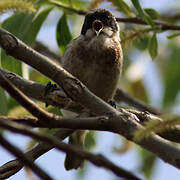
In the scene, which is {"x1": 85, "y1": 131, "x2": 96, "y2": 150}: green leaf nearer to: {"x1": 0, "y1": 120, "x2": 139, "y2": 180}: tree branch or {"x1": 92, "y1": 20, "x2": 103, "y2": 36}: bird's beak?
{"x1": 92, "y1": 20, "x2": 103, "y2": 36}: bird's beak

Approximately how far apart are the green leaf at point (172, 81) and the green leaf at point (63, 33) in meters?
1.12

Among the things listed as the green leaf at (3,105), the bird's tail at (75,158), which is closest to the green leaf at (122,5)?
the green leaf at (3,105)

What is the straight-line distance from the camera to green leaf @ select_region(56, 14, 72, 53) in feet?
13.7

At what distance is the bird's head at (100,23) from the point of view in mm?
4180

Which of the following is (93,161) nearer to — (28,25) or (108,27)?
(28,25)

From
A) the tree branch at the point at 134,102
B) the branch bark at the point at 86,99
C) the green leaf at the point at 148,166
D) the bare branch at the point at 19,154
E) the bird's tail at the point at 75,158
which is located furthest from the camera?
the green leaf at the point at 148,166

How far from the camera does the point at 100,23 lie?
425 centimetres

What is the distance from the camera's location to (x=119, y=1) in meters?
3.42

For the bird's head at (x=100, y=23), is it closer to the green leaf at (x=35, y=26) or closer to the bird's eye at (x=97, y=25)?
the bird's eye at (x=97, y=25)

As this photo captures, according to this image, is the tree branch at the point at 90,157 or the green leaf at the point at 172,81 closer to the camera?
the tree branch at the point at 90,157

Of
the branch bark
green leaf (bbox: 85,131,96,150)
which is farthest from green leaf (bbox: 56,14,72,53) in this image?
the branch bark

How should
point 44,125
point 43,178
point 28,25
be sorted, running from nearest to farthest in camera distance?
point 43,178
point 44,125
point 28,25

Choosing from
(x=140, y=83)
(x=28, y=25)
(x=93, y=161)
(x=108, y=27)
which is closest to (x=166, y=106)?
(x=140, y=83)

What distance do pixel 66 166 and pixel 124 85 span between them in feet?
4.64
